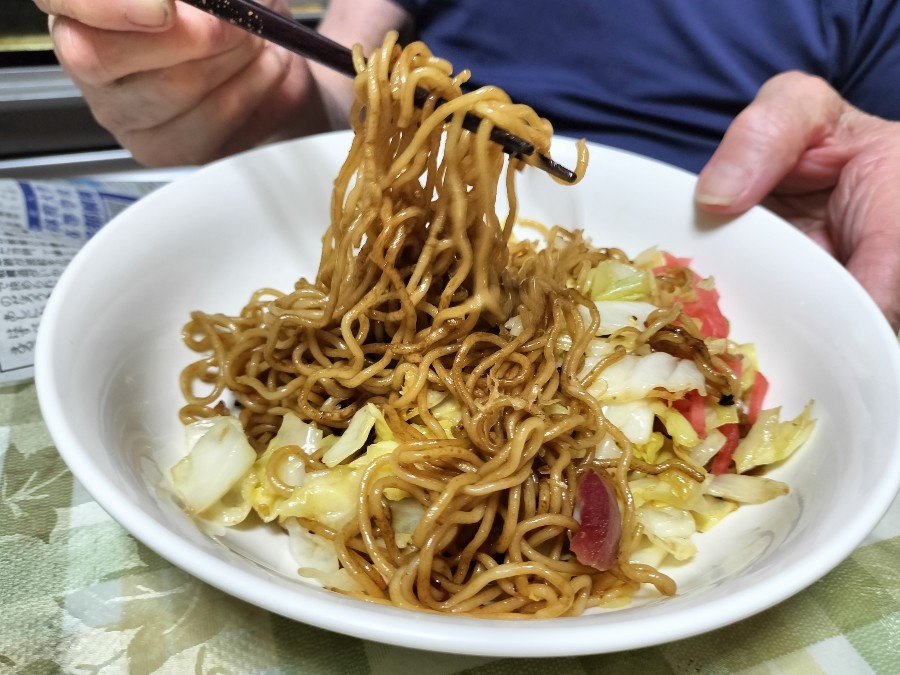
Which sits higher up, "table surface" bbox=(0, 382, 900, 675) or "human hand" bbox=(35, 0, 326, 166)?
"human hand" bbox=(35, 0, 326, 166)

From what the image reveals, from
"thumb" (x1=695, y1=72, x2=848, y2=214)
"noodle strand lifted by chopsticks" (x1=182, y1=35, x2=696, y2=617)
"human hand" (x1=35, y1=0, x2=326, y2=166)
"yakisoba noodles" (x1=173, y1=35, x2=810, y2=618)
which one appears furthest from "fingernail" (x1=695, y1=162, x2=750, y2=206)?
"human hand" (x1=35, y1=0, x2=326, y2=166)

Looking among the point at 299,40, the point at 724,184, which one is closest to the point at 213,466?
the point at 299,40

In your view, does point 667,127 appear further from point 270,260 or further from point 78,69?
point 78,69

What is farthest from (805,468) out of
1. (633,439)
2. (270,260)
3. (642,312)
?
(270,260)

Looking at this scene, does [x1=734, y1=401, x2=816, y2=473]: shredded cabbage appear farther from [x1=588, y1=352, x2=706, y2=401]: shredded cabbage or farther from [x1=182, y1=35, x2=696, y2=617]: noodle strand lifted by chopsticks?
[x1=182, y1=35, x2=696, y2=617]: noodle strand lifted by chopsticks

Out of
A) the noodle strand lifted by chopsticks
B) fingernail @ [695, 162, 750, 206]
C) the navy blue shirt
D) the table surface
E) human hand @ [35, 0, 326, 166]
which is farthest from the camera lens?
the navy blue shirt

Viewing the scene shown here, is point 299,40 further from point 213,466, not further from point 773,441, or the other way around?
point 773,441

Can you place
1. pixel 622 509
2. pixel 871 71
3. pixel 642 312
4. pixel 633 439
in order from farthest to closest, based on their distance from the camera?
pixel 871 71, pixel 642 312, pixel 633 439, pixel 622 509
